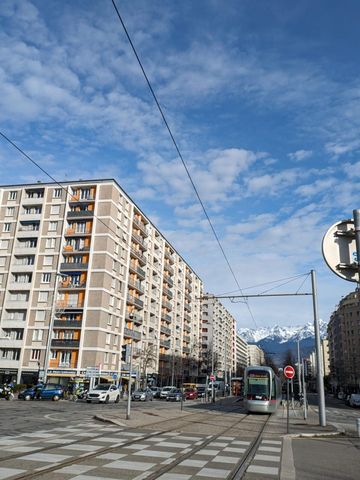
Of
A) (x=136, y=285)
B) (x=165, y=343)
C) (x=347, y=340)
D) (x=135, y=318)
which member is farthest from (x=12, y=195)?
(x=347, y=340)

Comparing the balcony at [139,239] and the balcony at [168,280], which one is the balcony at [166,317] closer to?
the balcony at [168,280]

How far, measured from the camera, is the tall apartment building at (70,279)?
51.8 meters

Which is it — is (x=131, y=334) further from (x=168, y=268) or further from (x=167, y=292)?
(x=168, y=268)

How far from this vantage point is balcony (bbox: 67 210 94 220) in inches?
2197

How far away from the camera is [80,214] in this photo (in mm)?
56219

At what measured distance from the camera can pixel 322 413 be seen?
18797mm

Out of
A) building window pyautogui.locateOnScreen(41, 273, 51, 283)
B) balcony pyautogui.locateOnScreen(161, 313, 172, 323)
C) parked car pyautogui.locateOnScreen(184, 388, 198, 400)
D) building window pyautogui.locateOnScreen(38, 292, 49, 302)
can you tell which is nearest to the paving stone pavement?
building window pyautogui.locateOnScreen(38, 292, 49, 302)

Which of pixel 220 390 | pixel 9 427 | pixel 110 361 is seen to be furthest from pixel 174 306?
pixel 9 427

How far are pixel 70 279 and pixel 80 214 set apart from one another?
8310mm

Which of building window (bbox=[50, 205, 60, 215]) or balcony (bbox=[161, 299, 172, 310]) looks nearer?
Answer: building window (bbox=[50, 205, 60, 215])

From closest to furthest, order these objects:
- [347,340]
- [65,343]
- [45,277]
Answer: [65,343] < [45,277] < [347,340]

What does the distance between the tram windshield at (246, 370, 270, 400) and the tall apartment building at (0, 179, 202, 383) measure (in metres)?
21.2

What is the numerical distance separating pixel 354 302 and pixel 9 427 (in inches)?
4005

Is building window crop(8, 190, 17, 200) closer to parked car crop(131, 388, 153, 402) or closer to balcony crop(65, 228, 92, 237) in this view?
balcony crop(65, 228, 92, 237)
